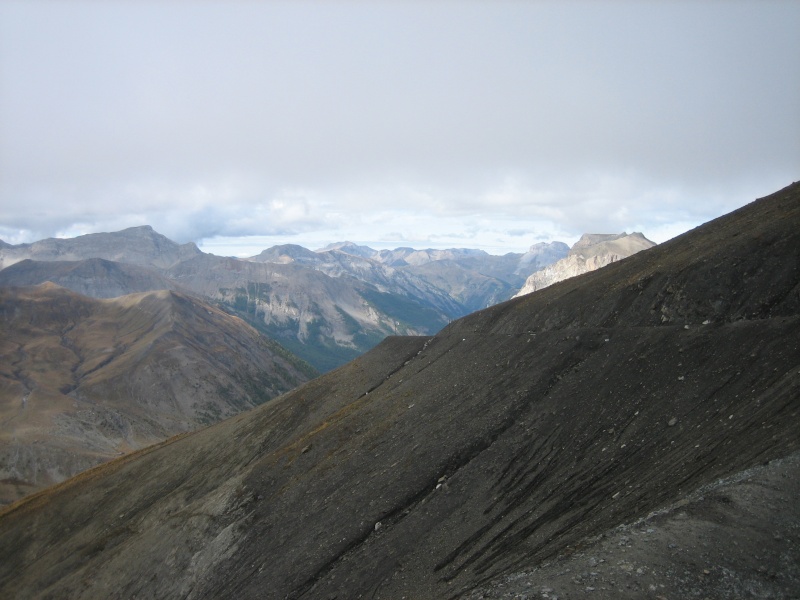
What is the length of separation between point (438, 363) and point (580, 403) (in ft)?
84.2

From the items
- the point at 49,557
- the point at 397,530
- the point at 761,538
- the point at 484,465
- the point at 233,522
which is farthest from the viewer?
the point at 49,557

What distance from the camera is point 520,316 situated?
199 feet

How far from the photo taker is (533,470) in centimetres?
3322

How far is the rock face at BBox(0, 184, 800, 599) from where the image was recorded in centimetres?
2008

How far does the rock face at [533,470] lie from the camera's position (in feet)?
65.9

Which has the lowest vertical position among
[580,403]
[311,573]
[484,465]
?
[311,573]

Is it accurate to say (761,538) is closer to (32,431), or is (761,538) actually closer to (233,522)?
(233,522)

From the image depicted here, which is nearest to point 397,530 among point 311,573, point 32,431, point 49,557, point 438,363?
point 311,573

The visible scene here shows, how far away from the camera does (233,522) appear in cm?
4481

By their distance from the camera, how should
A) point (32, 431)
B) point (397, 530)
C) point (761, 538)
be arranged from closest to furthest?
1. point (761, 538)
2. point (397, 530)
3. point (32, 431)

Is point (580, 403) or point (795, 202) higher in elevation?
point (795, 202)

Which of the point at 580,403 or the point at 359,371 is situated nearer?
the point at 580,403

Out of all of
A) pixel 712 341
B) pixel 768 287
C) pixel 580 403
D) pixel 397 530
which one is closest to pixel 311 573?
pixel 397 530

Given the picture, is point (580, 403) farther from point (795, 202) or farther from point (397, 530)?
point (795, 202)
